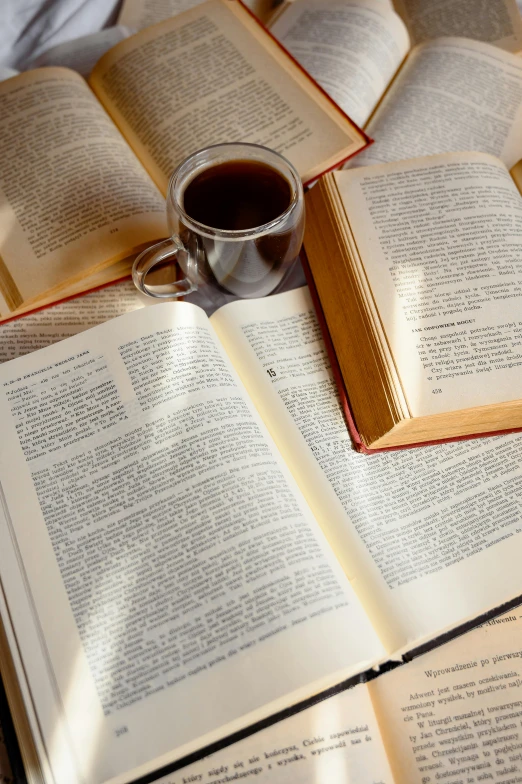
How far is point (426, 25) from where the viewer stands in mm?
951

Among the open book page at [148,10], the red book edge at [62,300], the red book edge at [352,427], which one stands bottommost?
the red book edge at [352,427]

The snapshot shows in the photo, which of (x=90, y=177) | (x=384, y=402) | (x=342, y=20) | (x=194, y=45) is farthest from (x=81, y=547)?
(x=342, y=20)

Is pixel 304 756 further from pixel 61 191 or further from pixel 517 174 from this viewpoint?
pixel 517 174

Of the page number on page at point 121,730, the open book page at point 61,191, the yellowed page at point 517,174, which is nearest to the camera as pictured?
the page number on page at point 121,730

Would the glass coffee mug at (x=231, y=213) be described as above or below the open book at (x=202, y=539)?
above

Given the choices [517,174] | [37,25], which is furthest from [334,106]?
[37,25]

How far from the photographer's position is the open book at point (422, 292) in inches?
22.6

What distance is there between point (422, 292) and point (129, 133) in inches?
17.9

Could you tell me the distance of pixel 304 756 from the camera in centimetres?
51

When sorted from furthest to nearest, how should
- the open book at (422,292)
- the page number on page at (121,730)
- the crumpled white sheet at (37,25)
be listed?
the crumpled white sheet at (37,25), the open book at (422,292), the page number on page at (121,730)

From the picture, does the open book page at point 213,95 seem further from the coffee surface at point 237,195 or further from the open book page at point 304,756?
the open book page at point 304,756

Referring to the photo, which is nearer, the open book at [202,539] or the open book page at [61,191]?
the open book at [202,539]

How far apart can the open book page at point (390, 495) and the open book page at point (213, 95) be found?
243 millimetres

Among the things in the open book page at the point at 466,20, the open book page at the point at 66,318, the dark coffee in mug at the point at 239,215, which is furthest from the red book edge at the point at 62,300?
the open book page at the point at 466,20
